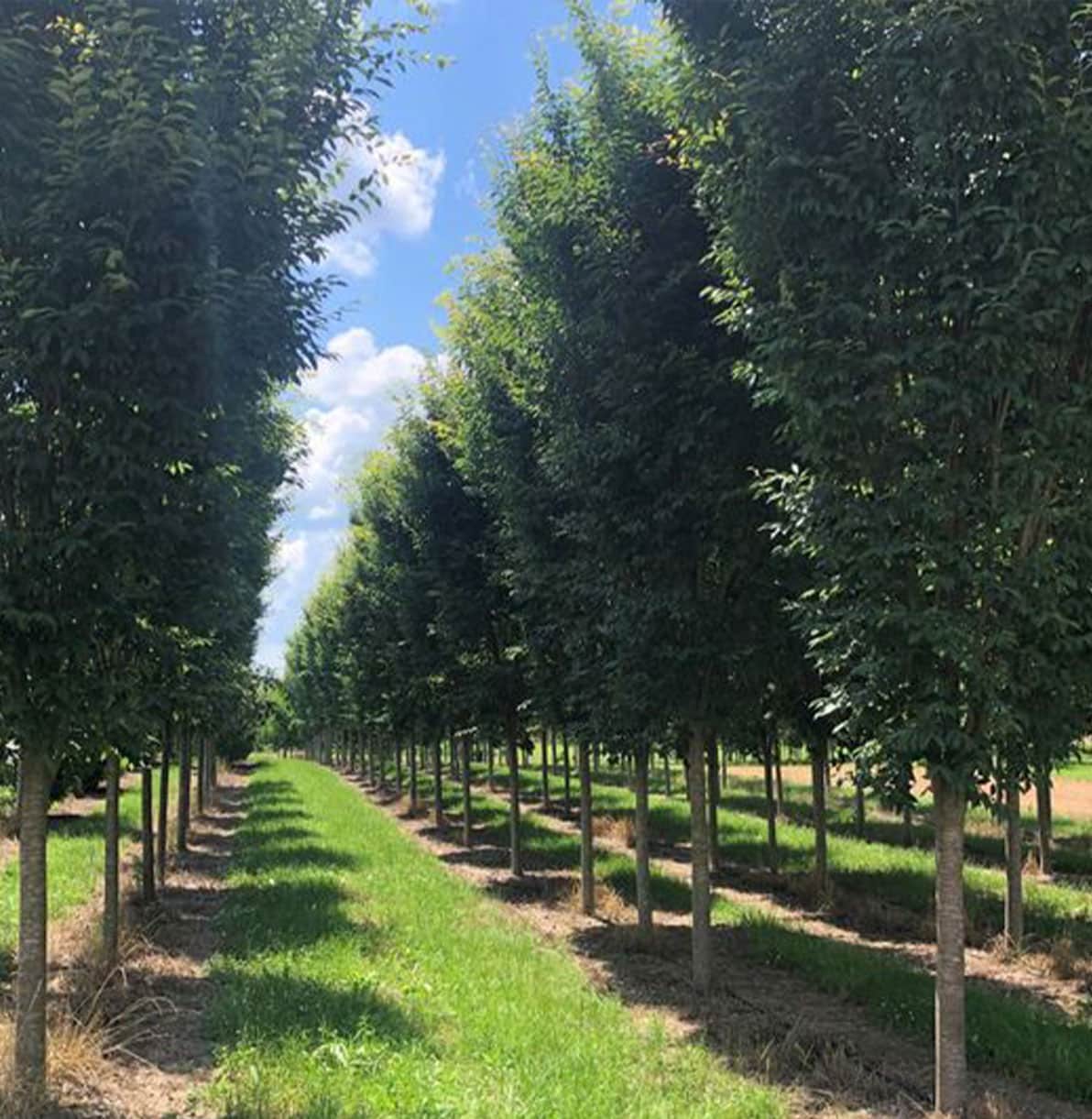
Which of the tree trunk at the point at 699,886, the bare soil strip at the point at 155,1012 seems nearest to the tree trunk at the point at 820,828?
the tree trunk at the point at 699,886

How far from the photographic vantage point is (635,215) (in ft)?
29.0

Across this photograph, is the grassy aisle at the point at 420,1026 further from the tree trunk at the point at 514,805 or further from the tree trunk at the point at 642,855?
the tree trunk at the point at 514,805

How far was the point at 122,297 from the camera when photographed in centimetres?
481

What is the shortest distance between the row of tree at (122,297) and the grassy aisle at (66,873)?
4992 mm

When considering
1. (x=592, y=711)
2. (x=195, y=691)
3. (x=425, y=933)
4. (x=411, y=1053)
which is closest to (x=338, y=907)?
(x=425, y=933)

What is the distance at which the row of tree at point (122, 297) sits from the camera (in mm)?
4707

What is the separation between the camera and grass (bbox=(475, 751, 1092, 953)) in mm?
12034

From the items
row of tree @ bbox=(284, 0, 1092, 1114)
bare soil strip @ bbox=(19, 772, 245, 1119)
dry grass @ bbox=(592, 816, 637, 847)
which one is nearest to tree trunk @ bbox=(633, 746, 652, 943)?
row of tree @ bbox=(284, 0, 1092, 1114)

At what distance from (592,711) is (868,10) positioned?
687 cm

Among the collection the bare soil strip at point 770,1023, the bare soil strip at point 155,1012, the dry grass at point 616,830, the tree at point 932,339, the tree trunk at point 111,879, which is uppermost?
the tree at point 932,339

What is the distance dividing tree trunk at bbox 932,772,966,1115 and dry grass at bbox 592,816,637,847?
1410 centimetres

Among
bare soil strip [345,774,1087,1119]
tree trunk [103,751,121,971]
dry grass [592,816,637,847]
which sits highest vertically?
tree trunk [103,751,121,971]

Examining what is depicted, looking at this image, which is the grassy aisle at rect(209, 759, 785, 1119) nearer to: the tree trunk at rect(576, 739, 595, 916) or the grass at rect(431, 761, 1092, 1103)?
the tree trunk at rect(576, 739, 595, 916)

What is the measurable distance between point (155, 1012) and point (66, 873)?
8473 mm
